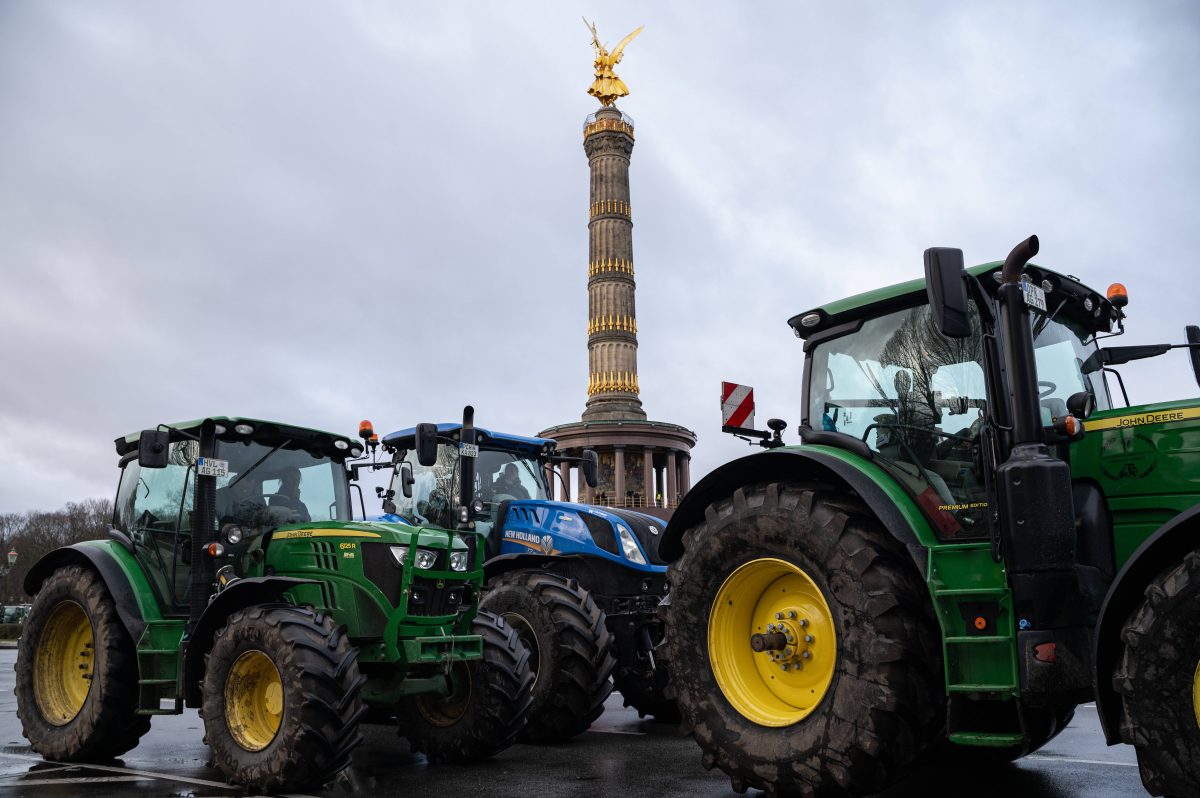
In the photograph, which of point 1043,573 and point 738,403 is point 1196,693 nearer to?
point 1043,573

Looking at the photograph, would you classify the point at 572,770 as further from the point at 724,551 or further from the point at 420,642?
the point at 724,551

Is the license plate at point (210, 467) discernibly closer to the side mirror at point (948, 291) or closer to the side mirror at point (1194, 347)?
the side mirror at point (948, 291)

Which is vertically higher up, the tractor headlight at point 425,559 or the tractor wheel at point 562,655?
the tractor headlight at point 425,559

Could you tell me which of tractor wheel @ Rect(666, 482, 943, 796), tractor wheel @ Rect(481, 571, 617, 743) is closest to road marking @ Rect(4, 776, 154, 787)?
tractor wheel @ Rect(481, 571, 617, 743)

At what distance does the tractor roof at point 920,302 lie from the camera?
4.94 m

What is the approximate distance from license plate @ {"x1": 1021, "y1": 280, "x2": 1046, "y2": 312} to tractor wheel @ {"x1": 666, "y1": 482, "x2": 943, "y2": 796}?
3.97 feet

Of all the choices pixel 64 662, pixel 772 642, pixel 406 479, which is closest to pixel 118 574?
pixel 64 662

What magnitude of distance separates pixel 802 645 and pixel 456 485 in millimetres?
5018

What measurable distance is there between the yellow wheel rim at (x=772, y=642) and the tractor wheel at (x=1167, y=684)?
130 cm

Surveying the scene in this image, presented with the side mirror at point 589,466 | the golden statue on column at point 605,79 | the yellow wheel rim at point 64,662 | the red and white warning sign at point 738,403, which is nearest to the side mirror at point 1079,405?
the red and white warning sign at point 738,403

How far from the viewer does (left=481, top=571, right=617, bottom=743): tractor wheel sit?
7.57m

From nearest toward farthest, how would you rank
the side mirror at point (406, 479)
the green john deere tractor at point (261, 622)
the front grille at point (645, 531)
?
the green john deere tractor at point (261, 622) → the side mirror at point (406, 479) → the front grille at point (645, 531)

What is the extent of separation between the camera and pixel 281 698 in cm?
582

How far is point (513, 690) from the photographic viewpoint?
22.1ft
